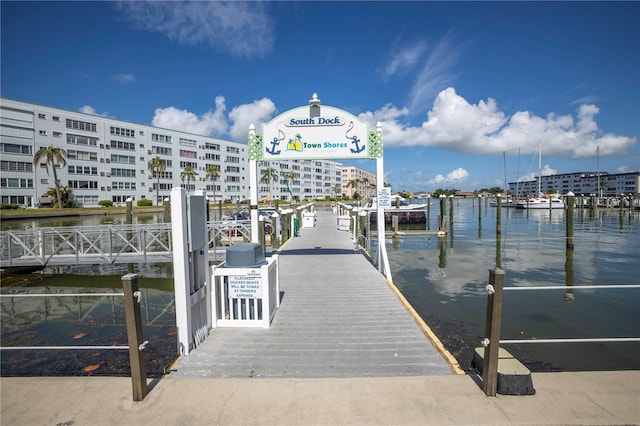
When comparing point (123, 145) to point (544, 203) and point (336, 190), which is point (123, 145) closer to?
point (544, 203)

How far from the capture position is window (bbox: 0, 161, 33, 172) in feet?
171

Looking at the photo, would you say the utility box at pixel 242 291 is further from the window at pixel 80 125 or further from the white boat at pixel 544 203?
the white boat at pixel 544 203

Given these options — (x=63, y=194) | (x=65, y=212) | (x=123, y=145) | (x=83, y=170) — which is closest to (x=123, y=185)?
(x=83, y=170)

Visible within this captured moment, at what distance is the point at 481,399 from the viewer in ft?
12.2

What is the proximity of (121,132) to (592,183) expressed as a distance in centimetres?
18492

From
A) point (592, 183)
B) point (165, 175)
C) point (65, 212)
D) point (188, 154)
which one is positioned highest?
point (188, 154)

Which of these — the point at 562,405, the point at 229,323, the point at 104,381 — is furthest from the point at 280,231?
the point at 562,405

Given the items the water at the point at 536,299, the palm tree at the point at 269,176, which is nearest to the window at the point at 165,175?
the palm tree at the point at 269,176

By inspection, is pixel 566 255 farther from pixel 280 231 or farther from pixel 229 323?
pixel 229 323

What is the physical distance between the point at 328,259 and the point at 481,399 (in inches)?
343

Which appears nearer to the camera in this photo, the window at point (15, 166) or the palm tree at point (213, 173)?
the window at point (15, 166)

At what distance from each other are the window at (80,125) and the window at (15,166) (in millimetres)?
9160

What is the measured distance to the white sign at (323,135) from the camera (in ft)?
32.9

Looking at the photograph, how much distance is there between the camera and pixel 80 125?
200ft
